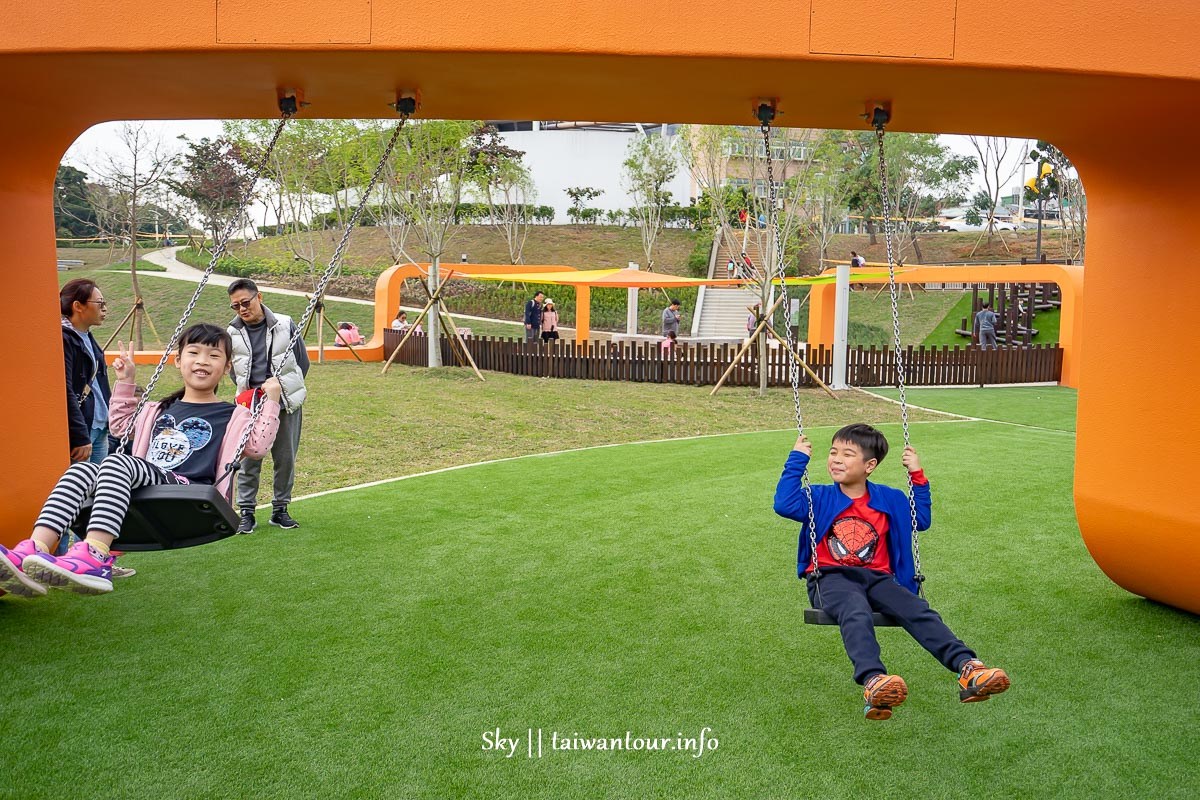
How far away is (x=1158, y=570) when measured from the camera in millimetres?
4723

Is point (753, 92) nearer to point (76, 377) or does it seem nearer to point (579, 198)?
point (76, 377)

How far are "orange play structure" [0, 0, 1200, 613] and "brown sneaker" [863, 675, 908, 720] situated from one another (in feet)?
6.98

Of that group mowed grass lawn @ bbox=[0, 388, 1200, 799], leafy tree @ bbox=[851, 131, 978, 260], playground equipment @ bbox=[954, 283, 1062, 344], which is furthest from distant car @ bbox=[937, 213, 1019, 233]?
mowed grass lawn @ bbox=[0, 388, 1200, 799]

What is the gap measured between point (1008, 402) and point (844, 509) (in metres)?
13.1

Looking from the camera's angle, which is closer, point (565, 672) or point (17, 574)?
point (17, 574)

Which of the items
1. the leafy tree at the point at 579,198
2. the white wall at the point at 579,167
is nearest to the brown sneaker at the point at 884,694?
the leafy tree at the point at 579,198

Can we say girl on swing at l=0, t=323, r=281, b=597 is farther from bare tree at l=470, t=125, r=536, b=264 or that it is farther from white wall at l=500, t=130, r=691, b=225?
white wall at l=500, t=130, r=691, b=225

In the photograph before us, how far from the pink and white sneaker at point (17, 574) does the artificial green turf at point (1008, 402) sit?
39.7 feet

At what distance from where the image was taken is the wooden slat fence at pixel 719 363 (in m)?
17.5

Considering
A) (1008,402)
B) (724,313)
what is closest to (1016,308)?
(1008,402)

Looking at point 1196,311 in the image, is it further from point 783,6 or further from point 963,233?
point 963,233

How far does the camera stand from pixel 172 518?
3768 mm

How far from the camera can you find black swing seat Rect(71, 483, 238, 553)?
3633 millimetres

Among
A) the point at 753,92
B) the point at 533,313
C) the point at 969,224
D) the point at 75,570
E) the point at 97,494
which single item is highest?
the point at 969,224
